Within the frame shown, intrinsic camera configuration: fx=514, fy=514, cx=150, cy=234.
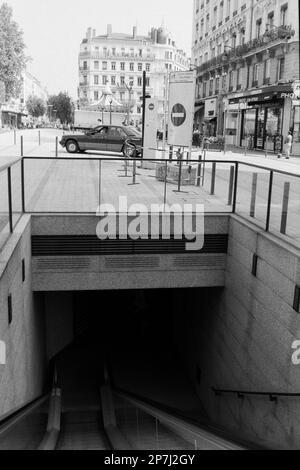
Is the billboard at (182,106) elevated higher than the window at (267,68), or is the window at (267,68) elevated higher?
the window at (267,68)

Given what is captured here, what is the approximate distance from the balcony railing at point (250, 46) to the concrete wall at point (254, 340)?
26.6 metres

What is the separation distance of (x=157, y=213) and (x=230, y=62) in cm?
3810

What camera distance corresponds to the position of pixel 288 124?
108ft

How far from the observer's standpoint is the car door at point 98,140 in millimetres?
25328

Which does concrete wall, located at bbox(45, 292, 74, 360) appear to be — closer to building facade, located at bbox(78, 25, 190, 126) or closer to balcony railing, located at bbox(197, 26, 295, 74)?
balcony railing, located at bbox(197, 26, 295, 74)

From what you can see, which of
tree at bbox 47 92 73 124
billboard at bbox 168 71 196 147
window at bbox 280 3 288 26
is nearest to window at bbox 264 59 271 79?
window at bbox 280 3 288 26

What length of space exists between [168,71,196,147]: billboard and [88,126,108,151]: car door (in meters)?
9.83

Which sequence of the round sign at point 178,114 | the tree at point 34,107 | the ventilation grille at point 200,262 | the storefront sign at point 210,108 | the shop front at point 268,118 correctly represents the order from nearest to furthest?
the ventilation grille at point 200,262 < the round sign at point 178,114 < the shop front at point 268,118 < the storefront sign at point 210,108 < the tree at point 34,107

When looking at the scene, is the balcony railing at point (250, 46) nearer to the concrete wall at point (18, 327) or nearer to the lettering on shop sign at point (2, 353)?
the concrete wall at point (18, 327)

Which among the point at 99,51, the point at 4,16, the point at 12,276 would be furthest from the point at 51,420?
the point at 99,51

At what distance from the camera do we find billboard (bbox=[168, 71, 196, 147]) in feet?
50.2

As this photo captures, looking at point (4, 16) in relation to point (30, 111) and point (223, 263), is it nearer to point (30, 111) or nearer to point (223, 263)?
point (223, 263)

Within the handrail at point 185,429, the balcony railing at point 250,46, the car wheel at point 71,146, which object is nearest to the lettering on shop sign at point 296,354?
the handrail at point 185,429

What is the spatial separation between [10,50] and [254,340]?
52.4 metres
